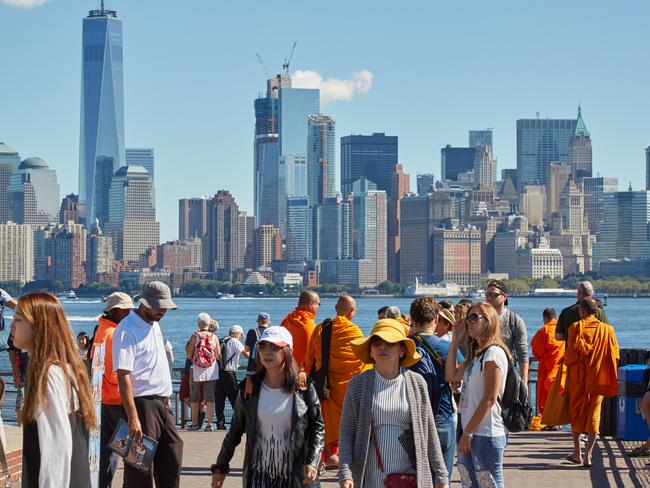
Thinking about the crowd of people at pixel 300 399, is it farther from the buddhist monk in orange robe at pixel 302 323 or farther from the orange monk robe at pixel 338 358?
the buddhist monk in orange robe at pixel 302 323

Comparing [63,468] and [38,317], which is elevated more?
[38,317]

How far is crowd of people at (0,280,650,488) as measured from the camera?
6039mm

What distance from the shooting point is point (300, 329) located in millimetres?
11930

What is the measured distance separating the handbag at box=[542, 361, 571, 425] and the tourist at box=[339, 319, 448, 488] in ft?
17.7

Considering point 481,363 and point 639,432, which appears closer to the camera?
point 481,363

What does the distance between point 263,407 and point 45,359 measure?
1236 millimetres

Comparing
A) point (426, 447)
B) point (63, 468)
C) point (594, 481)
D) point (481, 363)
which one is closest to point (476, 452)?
point (481, 363)

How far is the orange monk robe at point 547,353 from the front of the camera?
1467 cm

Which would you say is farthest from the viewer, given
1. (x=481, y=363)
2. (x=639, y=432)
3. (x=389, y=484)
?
(x=639, y=432)

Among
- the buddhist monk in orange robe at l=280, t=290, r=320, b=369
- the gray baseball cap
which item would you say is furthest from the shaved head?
the gray baseball cap

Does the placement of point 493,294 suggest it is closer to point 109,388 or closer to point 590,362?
point 590,362

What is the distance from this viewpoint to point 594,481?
11453 mm

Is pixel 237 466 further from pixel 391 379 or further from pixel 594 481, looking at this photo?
pixel 391 379

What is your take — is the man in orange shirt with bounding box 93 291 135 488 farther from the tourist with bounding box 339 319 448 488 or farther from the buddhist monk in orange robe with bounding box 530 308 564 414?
the buddhist monk in orange robe with bounding box 530 308 564 414
